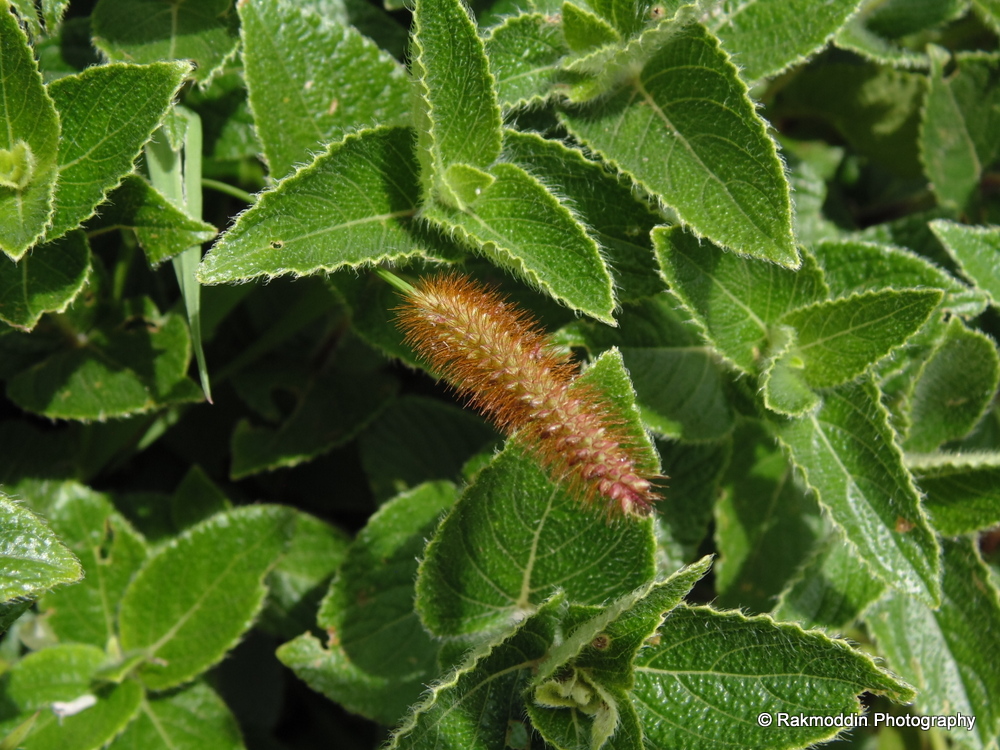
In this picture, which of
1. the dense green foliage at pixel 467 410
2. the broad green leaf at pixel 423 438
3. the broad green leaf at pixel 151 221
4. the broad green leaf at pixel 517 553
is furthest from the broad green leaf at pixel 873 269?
the broad green leaf at pixel 151 221

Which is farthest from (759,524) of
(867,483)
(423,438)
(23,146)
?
(23,146)

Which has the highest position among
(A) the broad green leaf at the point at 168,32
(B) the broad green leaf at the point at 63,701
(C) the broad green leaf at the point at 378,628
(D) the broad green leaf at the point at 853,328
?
(A) the broad green leaf at the point at 168,32

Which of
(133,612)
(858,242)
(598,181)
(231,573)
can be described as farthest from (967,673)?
(133,612)

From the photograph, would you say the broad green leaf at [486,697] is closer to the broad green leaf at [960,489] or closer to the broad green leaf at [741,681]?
the broad green leaf at [741,681]

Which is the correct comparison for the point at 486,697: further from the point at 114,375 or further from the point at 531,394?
the point at 114,375

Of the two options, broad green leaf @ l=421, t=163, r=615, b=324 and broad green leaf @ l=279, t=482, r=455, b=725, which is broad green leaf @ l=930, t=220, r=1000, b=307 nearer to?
broad green leaf @ l=421, t=163, r=615, b=324

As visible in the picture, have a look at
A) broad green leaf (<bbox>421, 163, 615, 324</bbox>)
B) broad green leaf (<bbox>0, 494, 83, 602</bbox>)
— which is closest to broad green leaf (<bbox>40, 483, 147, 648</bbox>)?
broad green leaf (<bbox>0, 494, 83, 602</bbox>)

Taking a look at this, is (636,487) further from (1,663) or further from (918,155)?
(918,155)
